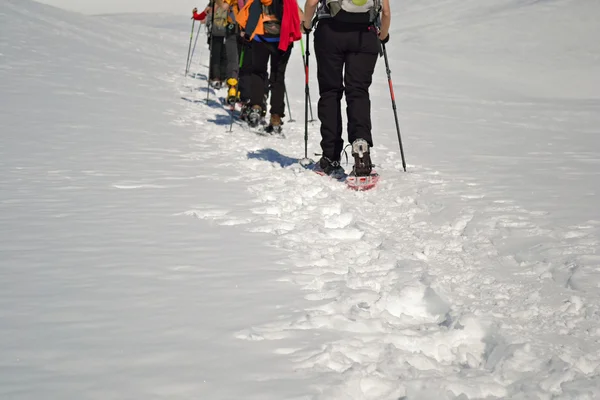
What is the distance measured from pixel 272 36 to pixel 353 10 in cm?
229

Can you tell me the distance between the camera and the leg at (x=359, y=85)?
483cm

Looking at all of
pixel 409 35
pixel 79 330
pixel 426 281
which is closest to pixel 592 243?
pixel 426 281

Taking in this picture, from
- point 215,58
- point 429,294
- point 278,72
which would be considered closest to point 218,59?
point 215,58

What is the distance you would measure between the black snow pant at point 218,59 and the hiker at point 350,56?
6811 millimetres

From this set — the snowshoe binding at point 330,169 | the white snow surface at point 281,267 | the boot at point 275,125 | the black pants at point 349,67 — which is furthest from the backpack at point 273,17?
the snowshoe binding at point 330,169

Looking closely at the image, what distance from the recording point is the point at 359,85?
4.89 m

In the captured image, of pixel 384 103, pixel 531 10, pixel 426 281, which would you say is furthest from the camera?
pixel 531 10

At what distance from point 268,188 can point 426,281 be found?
211 cm

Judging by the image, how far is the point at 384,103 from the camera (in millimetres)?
12438

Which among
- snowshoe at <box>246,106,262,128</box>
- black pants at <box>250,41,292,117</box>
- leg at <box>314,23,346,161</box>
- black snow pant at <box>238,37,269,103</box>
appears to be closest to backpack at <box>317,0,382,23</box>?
leg at <box>314,23,346,161</box>

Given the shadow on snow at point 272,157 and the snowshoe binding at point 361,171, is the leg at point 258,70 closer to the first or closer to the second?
the shadow on snow at point 272,157

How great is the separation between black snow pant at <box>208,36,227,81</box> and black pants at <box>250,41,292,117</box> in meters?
4.47

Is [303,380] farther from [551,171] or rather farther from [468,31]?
[468,31]

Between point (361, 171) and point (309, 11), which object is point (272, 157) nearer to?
point (361, 171)
